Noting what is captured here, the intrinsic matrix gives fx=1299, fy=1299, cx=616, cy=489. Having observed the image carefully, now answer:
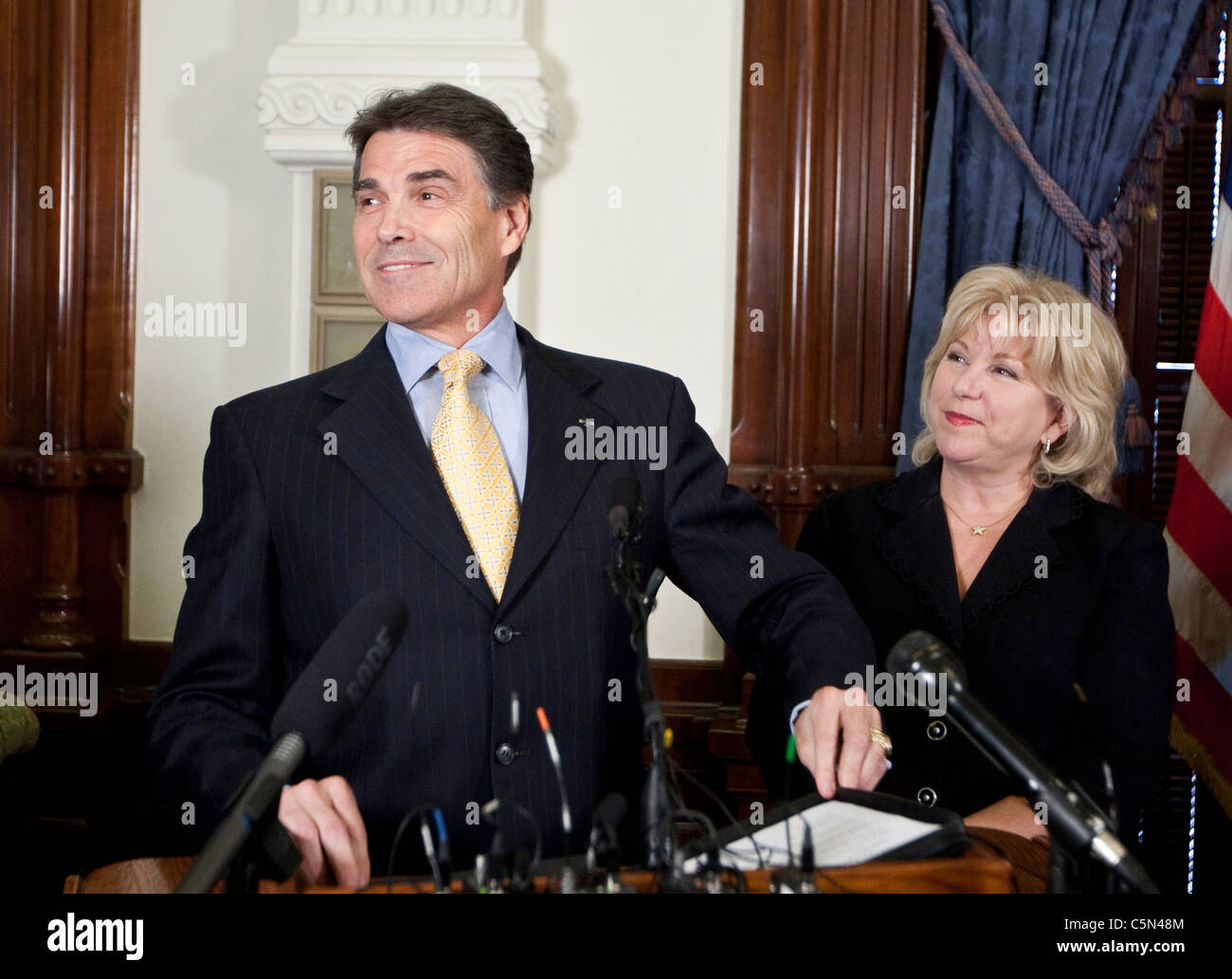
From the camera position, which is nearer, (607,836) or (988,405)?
(607,836)

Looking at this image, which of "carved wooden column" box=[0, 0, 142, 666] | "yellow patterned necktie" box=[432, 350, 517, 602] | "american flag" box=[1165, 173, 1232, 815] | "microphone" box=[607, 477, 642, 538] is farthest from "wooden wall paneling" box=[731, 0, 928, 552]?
"microphone" box=[607, 477, 642, 538]

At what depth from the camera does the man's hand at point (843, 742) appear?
5.70ft

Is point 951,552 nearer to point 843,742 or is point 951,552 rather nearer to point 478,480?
point 843,742

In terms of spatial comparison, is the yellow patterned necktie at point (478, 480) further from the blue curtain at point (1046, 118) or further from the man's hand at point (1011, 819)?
the blue curtain at point (1046, 118)

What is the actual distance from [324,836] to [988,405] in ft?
5.66

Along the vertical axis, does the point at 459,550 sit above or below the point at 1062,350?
below

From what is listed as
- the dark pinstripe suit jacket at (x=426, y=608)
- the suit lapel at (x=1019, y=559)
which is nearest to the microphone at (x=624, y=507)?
the dark pinstripe suit jacket at (x=426, y=608)

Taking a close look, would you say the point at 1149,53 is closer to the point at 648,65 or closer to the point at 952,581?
the point at 648,65

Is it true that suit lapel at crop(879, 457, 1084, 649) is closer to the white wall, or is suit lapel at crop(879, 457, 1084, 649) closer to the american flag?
the american flag

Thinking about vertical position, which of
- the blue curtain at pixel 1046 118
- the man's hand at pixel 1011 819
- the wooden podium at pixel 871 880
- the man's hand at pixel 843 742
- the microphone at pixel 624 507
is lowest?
the man's hand at pixel 1011 819

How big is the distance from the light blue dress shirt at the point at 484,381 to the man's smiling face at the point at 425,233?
33mm

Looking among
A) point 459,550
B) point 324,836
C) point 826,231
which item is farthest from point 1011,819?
point 826,231

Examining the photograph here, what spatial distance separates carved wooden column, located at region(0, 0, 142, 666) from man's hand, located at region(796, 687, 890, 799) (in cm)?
269

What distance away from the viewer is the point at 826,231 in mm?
3672
